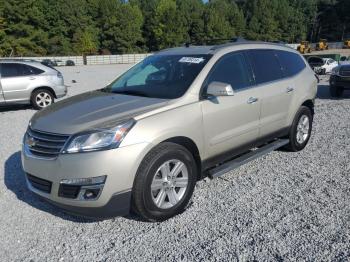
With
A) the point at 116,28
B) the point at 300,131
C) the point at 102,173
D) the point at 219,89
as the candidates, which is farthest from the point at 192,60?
the point at 116,28

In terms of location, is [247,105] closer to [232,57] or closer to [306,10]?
[232,57]

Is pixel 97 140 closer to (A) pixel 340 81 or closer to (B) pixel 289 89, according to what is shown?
(B) pixel 289 89

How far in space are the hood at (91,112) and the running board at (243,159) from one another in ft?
3.48

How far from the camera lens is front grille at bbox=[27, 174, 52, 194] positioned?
11.4ft

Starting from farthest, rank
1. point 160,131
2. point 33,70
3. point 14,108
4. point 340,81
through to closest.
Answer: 1. point 340,81
2. point 14,108
3. point 33,70
4. point 160,131

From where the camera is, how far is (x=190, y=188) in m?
3.96

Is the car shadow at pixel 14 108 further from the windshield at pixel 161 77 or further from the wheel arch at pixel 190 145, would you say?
the wheel arch at pixel 190 145

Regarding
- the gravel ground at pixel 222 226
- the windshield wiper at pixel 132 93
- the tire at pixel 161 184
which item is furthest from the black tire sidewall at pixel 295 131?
the windshield wiper at pixel 132 93

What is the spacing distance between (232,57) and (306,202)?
6.45 feet

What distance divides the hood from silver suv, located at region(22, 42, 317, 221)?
0.04ft

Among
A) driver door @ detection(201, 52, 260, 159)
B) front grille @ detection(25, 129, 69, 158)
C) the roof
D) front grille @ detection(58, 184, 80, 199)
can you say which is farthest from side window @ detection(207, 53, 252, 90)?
front grille @ detection(58, 184, 80, 199)

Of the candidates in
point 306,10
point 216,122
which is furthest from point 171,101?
point 306,10

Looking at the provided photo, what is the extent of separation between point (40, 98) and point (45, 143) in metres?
8.12

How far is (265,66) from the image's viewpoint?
16.7 ft
